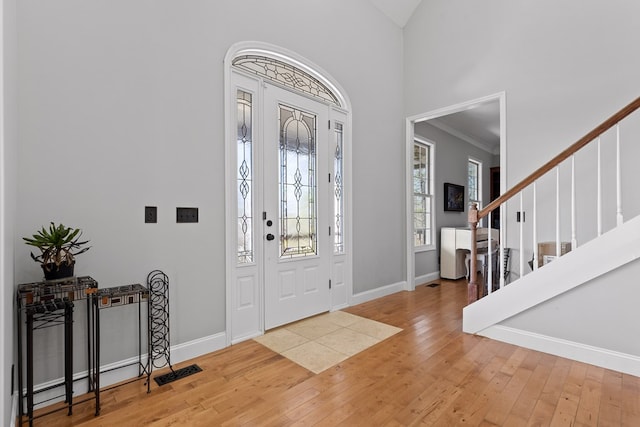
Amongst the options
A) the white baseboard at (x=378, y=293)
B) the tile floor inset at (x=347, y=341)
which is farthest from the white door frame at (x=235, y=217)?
the white baseboard at (x=378, y=293)

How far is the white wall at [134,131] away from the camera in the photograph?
1950 mm

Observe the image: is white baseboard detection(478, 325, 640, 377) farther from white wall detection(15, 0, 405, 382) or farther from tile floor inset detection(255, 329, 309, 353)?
white wall detection(15, 0, 405, 382)

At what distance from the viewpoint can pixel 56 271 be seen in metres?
1.84

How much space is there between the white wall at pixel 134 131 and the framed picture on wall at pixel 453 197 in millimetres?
4035

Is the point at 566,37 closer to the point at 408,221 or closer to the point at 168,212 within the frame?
the point at 408,221

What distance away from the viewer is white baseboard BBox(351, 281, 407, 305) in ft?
13.3

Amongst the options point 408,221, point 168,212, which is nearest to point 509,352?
point 408,221

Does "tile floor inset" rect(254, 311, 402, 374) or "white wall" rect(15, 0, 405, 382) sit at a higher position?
"white wall" rect(15, 0, 405, 382)

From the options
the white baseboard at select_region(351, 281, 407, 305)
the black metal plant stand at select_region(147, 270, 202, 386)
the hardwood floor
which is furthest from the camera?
the white baseboard at select_region(351, 281, 407, 305)

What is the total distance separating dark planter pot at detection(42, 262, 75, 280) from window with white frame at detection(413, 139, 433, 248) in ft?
15.6

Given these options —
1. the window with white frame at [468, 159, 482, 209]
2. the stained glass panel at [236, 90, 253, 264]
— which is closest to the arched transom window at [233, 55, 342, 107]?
the stained glass panel at [236, 90, 253, 264]

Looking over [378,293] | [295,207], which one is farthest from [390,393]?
[378,293]

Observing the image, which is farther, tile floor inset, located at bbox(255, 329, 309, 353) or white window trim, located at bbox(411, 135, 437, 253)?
white window trim, located at bbox(411, 135, 437, 253)

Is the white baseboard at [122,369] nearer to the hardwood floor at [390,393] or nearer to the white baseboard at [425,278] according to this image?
the hardwood floor at [390,393]
